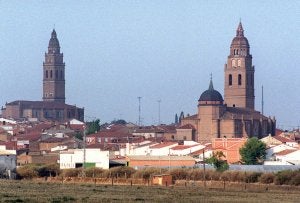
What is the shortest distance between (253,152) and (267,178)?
3599 centimetres

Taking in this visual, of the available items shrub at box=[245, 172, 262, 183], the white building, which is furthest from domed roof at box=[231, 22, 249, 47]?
shrub at box=[245, 172, 262, 183]

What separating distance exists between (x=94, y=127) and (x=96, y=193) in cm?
11744

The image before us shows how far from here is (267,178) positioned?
7469 cm

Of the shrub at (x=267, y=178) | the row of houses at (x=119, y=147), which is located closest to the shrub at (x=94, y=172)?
the row of houses at (x=119, y=147)

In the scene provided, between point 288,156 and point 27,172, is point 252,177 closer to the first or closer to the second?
point 27,172

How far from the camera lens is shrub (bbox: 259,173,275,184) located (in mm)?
74312

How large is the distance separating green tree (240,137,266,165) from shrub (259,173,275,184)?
107ft

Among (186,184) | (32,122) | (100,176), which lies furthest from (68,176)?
(32,122)

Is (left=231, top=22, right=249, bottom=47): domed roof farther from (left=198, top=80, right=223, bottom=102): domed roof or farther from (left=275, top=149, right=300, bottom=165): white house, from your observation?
(left=275, top=149, right=300, bottom=165): white house

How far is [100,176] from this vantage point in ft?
265

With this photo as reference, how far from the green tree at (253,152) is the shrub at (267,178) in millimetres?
32690

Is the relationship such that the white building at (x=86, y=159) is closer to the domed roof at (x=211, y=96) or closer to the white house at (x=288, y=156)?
the white house at (x=288, y=156)

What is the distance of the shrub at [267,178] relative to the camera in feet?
244

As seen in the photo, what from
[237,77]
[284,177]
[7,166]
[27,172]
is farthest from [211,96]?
[284,177]
